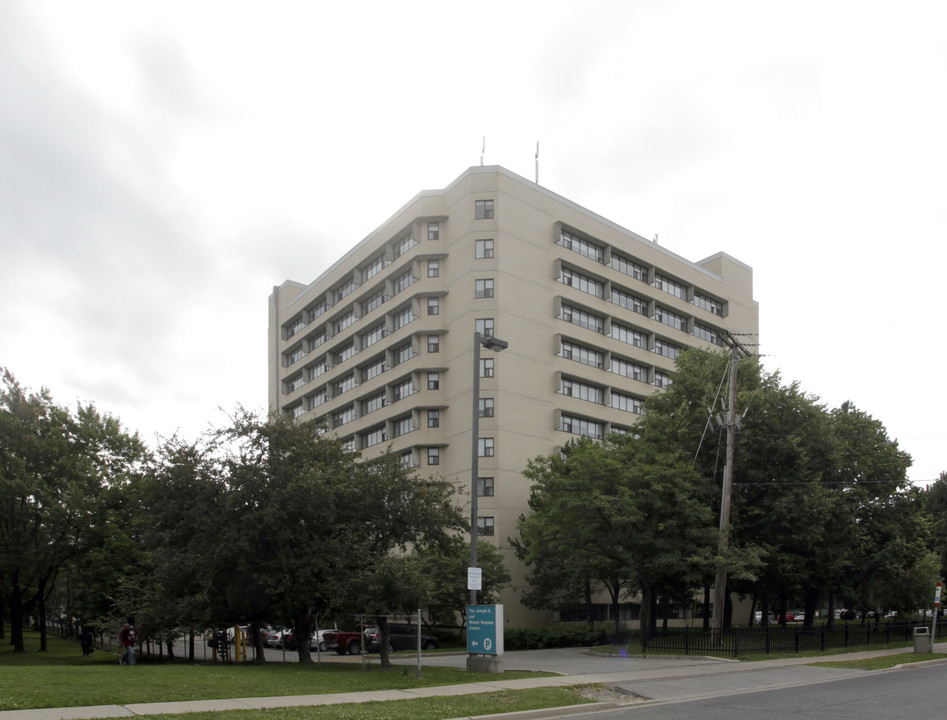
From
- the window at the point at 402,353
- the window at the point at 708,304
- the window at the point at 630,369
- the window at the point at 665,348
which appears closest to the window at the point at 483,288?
the window at the point at 402,353

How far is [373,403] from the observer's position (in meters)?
66.6

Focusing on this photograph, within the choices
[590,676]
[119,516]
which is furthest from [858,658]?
[119,516]

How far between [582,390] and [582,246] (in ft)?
35.6

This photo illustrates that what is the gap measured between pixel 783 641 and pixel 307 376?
56343 millimetres

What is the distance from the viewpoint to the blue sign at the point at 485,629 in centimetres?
2119

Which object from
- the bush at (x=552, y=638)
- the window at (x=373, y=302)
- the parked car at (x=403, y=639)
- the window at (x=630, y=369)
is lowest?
the bush at (x=552, y=638)

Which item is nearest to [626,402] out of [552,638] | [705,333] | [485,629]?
[705,333]

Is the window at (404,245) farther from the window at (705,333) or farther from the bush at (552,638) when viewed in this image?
the bush at (552,638)

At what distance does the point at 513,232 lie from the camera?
56.8 meters

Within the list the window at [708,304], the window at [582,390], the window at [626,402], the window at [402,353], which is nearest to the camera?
the window at [582,390]

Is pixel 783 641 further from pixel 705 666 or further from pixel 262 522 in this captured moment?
pixel 262 522

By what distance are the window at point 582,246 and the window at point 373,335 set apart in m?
15.9

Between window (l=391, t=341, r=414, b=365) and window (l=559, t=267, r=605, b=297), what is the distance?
12.1 m

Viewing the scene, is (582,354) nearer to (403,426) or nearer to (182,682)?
(403,426)
